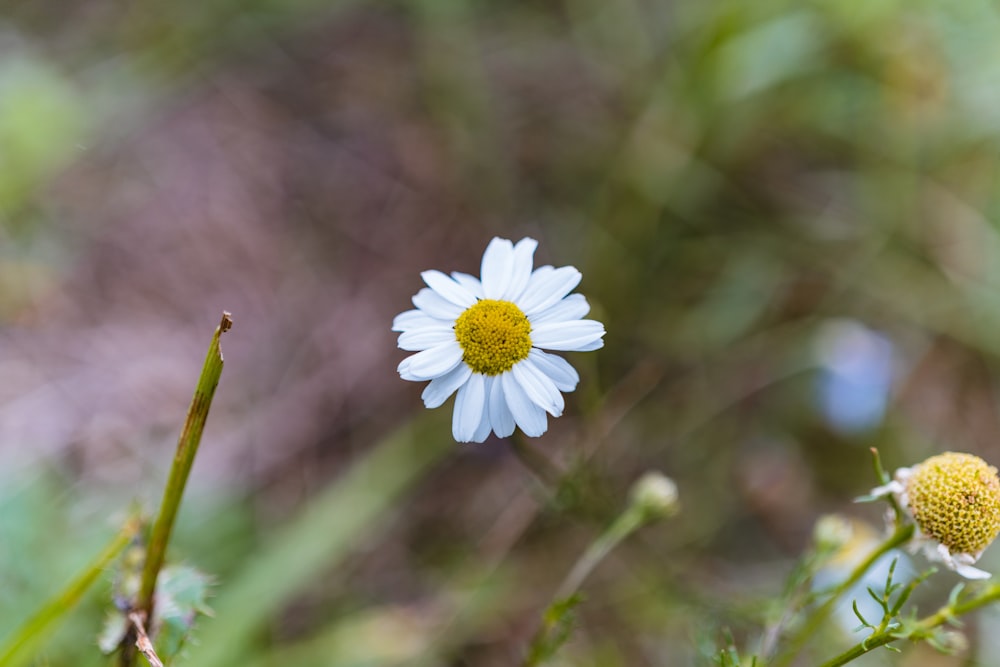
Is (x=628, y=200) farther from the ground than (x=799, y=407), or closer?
farther from the ground

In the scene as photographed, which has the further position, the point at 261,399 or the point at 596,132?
the point at 596,132

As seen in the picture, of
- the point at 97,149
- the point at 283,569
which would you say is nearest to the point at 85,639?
the point at 283,569

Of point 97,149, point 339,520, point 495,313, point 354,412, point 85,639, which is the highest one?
point 97,149

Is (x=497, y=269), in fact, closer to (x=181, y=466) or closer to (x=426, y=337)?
(x=426, y=337)

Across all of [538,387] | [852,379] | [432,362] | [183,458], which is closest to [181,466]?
[183,458]

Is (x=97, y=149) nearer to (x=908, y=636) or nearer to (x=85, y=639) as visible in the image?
(x=85, y=639)

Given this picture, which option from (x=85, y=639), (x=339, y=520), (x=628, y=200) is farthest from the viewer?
(x=628, y=200)

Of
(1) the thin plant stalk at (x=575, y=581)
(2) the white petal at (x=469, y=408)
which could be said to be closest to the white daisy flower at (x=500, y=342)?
(2) the white petal at (x=469, y=408)

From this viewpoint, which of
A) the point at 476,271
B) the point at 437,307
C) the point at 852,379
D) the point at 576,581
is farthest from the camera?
the point at 476,271
